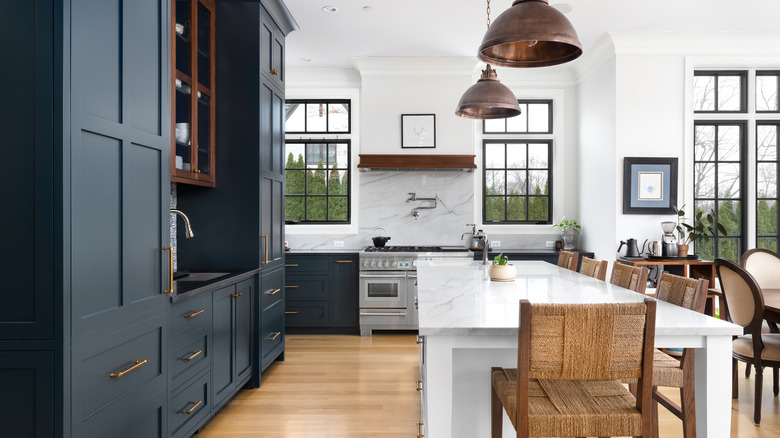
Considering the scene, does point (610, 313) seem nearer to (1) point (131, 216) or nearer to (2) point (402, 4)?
(1) point (131, 216)

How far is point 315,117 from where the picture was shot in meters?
5.89

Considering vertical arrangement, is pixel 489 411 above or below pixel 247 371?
above

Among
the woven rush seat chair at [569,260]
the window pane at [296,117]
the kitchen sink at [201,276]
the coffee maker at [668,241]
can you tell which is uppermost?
the window pane at [296,117]

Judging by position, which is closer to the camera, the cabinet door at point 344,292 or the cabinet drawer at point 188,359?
the cabinet drawer at point 188,359

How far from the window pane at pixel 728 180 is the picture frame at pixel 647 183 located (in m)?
0.64

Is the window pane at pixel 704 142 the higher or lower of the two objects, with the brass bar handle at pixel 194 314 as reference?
higher

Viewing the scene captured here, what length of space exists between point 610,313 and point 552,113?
483cm

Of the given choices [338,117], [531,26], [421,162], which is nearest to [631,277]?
[531,26]

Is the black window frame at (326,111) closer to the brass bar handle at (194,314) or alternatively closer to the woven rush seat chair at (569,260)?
the woven rush seat chair at (569,260)

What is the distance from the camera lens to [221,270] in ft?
11.1

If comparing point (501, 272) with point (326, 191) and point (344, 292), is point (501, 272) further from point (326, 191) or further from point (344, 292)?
point (326, 191)

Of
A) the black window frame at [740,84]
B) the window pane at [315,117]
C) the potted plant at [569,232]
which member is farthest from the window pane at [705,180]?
the window pane at [315,117]
